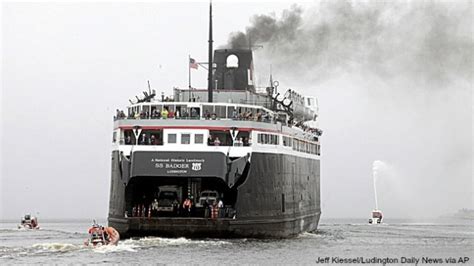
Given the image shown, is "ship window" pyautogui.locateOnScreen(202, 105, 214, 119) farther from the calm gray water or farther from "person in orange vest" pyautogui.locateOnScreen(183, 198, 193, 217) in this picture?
the calm gray water

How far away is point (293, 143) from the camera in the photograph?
55000 millimetres

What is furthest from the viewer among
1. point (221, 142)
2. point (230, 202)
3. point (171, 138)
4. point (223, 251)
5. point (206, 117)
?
point (230, 202)

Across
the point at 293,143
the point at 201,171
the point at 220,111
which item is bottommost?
the point at 201,171

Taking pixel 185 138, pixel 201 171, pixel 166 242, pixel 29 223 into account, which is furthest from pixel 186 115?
pixel 29 223

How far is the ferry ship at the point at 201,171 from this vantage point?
4516 cm

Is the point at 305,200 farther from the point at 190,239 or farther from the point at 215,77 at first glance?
the point at 190,239

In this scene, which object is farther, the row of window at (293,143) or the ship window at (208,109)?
the ship window at (208,109)

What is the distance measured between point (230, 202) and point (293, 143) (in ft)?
25.7

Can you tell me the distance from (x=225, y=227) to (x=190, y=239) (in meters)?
1.90

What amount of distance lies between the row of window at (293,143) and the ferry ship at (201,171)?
0.22ft

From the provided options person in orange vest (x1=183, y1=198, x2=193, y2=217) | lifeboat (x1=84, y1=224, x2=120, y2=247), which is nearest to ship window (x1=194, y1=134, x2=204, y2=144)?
person in orange vest (x1=183, y1=198, x2=193, y2=217)

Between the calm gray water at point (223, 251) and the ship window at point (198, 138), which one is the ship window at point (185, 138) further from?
the calm gray water at point (223, 251)

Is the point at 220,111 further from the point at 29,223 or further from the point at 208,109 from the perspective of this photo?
the point at 29,223

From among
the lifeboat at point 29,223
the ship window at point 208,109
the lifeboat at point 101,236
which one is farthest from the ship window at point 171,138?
the lifeboat at point 29,223
